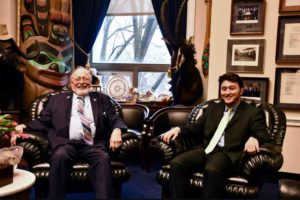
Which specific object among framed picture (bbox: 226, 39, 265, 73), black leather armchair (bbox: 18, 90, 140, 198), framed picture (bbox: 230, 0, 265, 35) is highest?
framed picture (bbox: 230, 0, 265, 35)

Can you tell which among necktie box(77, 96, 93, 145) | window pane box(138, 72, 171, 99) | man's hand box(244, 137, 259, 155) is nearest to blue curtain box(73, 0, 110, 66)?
window pane box(138, 72, 171, 99)

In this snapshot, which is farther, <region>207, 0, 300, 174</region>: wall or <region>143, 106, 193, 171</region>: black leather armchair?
<region>143, 106, 193, 171</region>: black leather armchair

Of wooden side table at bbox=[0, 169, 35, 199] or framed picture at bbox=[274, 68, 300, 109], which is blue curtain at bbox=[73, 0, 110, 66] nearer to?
framed picture at bbox=[274, 68, 300, 109]

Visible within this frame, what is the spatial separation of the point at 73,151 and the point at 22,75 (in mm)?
1939

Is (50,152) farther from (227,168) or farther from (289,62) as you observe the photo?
(289,62)

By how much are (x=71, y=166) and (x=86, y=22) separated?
2.99 metres

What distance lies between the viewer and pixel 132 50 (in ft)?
15.9

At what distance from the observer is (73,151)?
7.95 ft

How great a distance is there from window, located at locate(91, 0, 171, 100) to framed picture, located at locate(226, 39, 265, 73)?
143cm

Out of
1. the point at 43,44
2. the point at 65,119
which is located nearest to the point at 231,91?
the point at 65,119

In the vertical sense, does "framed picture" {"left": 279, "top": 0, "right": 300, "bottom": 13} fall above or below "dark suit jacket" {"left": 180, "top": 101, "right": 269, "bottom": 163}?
above

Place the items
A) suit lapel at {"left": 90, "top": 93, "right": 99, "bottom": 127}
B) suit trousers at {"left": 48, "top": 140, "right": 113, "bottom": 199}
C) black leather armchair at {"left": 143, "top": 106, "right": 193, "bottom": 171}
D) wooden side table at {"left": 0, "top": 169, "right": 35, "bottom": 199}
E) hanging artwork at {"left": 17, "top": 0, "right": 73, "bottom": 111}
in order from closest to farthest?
wooden side table at {"left": 0, "top": 169, "right": 35, "bottom": 199} → suit trousers at {"left": 48, "top": 140, "right": 113, "bottom": 199} → suit lapel at {"left": 90, "top": 93, "right": 99, "bottom": 127} → black leather armchair at {"left": 143, "top": 106, "right": 193, "bottom": 171} → hanging artwork at {"left": 17, "top": 0, "right": 73, "bottom": 111}

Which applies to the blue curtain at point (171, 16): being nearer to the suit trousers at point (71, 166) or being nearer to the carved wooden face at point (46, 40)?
the carved wooden face at point (46, 40)

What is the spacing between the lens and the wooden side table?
166 centimetres
